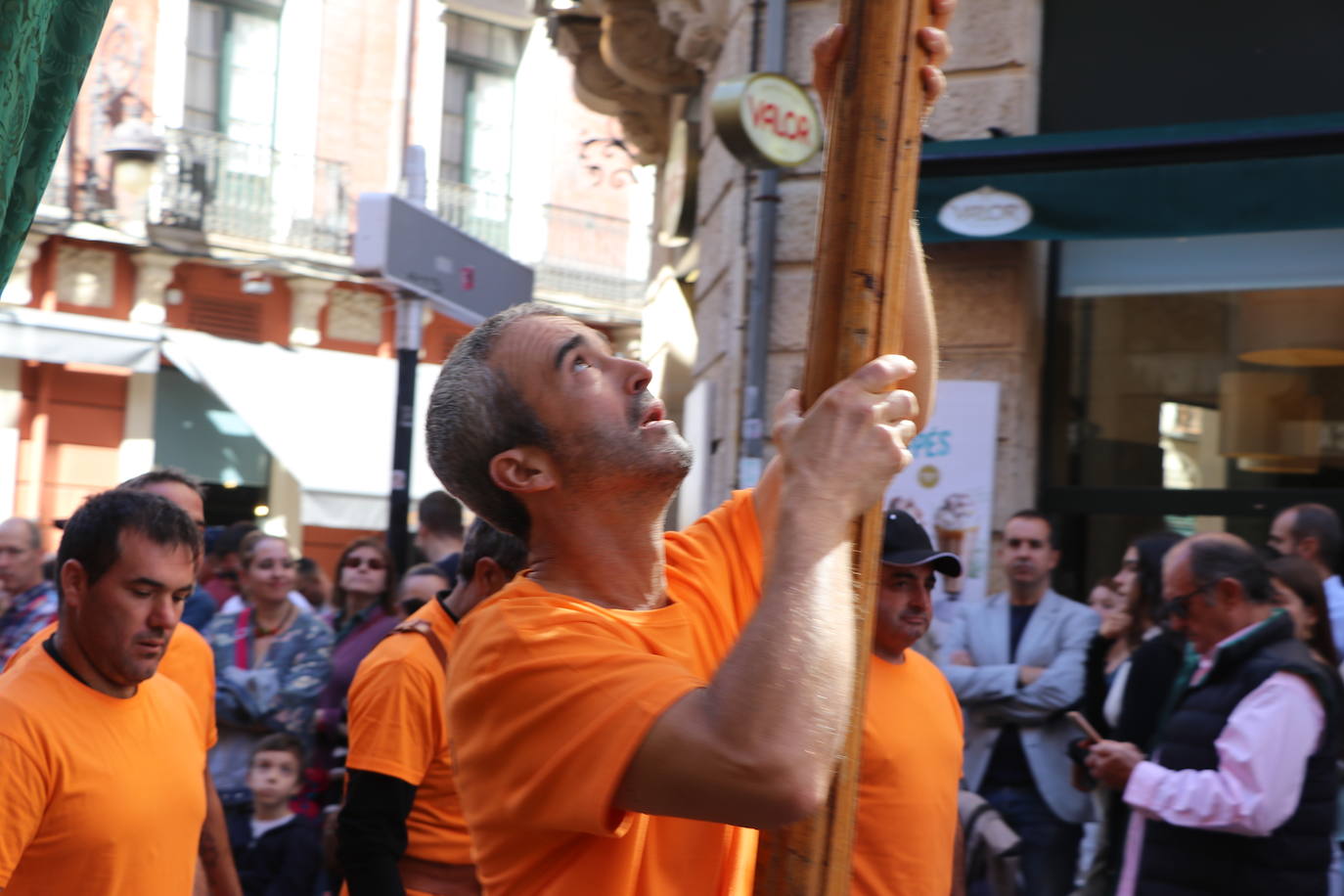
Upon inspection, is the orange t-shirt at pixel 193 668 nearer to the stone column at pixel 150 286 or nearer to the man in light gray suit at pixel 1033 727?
the man in light gray suit at pixel 1033 727

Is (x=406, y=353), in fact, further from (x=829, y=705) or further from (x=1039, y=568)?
(x=829, y=705)

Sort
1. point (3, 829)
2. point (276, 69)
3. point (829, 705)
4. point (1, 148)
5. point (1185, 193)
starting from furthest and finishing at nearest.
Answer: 1. point (276, 69)
2. point (1185, 193)
3. point (3, 829)
4. point (829, 705)
5. point (1, 148)

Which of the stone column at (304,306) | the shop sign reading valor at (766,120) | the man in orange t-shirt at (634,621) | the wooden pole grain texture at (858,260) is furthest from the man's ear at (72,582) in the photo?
the stone column at (304,306)

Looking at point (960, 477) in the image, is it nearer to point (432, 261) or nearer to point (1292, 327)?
point (1292, 327)

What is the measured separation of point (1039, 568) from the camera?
19.8ft

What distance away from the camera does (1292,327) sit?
7.21 meters

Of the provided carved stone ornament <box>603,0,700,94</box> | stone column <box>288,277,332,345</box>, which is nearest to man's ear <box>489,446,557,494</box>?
carved stone ornament <box>603,0,700,94</box>

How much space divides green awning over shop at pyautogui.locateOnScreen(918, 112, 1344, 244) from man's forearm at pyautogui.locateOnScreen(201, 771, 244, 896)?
4335 mm

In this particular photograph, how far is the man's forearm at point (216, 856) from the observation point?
398 centimetres

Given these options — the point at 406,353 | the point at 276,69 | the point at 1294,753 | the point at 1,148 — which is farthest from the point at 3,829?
the point at 276,69

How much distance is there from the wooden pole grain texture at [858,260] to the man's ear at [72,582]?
2064 mm

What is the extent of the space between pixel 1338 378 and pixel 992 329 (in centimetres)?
147

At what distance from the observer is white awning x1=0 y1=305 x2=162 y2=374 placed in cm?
1747

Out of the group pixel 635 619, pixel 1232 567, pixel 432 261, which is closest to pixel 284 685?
pixel 432 261
